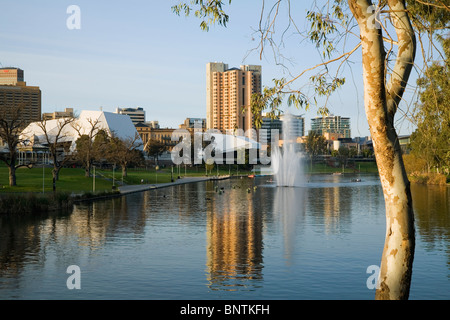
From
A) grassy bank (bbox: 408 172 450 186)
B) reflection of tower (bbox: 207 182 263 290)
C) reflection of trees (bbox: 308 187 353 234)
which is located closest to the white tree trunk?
reflection of tower (bbox: 207 182 263 290)

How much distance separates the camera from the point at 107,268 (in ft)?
65.4

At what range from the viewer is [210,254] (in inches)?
898

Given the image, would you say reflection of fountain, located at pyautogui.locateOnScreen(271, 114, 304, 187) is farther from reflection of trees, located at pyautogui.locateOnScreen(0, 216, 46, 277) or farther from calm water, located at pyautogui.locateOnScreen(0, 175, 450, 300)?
reflection of trees, located at pyautogui.locateOnScreen(0, 216, 46, 277)

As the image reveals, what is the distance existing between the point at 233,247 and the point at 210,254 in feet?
6.55

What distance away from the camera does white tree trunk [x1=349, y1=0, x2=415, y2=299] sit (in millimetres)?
8867

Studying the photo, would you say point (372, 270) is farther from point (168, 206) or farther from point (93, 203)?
point (93, 203)

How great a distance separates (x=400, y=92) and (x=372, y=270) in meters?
11.4

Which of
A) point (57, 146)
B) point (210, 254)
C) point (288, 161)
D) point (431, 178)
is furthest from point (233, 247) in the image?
point (57, 146)

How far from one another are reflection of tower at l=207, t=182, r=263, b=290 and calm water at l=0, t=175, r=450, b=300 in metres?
0.05

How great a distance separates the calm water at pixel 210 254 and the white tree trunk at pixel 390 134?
6.95 metres

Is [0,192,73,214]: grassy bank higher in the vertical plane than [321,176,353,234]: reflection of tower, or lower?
higher

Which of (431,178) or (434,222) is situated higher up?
(431,178)

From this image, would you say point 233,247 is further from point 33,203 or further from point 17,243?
point 33,203

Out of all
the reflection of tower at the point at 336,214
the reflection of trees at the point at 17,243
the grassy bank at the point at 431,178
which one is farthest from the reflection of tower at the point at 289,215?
the grassy bank at the point at 431,178
